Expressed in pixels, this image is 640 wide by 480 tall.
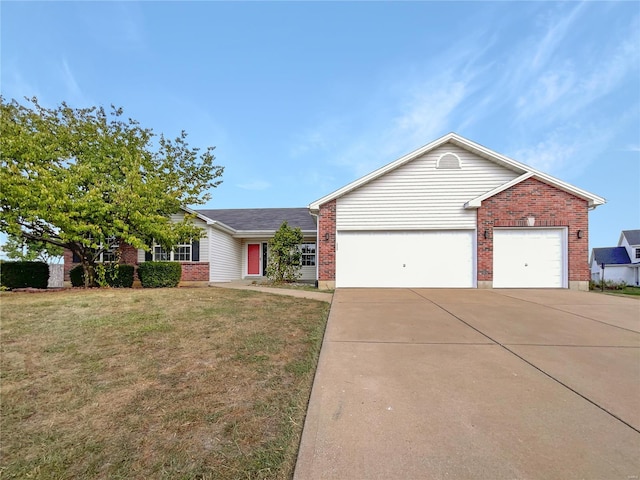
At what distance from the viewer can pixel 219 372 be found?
3.37 meters

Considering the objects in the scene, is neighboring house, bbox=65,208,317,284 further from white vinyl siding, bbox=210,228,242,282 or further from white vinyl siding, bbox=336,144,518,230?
white vinyl siding, bbox=336,144,518,230

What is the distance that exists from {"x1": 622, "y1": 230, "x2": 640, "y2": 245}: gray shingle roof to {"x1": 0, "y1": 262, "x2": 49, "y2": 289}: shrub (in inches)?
1865


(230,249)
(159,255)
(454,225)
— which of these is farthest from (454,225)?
(159,255)

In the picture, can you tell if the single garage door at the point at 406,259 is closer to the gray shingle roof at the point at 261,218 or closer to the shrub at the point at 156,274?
the gray shingle roof at the point at 261,218

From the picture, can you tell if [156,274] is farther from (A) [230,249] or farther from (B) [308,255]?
(B) [308,255]

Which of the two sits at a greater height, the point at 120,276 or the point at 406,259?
the point at 406,259

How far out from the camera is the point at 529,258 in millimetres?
11000

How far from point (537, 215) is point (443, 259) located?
3.43m

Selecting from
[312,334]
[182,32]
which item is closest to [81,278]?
[182,32]

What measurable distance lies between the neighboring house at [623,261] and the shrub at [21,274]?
42605mm

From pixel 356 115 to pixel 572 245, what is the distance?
994cm

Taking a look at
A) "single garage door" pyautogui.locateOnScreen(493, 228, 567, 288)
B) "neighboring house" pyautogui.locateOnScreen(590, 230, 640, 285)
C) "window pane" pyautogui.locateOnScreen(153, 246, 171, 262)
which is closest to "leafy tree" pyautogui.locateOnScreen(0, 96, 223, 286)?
"window pane" pyautogui.locateOnScreen(153, 246, 171, 262)

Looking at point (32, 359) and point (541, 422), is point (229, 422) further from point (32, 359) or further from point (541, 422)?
point (32, 359)

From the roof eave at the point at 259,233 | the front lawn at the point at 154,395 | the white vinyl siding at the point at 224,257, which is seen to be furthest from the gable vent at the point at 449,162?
the white vinyl siding at the point at 224,257
